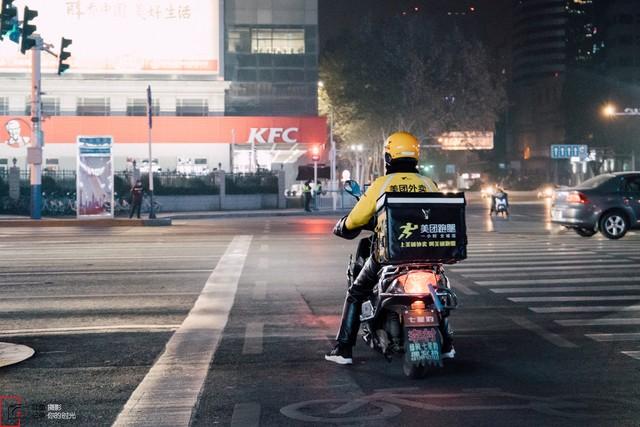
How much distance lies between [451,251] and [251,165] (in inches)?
2122

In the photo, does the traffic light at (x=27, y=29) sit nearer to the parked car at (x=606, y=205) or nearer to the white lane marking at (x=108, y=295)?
the white lane marking at (x=108, y=295)

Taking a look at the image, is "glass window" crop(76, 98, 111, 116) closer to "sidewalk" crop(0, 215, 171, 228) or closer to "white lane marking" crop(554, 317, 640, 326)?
"sidewalk" crop(0, 215, 171, 228)

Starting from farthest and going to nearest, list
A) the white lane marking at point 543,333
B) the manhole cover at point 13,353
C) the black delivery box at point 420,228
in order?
the white lane marking at point 543,333 < the manhole cover at point 13,353 < the black delivery box at point 420,228

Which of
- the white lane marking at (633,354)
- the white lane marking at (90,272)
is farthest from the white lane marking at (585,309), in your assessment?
the white lane marking at (90,272)

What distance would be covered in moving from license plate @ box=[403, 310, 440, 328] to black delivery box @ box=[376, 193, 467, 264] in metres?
0.42

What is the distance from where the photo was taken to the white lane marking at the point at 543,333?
920cm

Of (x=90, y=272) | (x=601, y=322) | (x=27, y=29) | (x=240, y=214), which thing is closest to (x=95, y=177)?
(x=240, y=214)

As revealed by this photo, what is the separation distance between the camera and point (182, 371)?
798 cm

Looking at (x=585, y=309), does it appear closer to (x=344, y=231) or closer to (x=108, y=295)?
(x=344, y=231)

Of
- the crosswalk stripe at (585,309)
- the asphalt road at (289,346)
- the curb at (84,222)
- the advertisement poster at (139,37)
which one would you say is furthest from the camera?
the advertisement poster at (139,37)

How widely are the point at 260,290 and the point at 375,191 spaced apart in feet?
20.4

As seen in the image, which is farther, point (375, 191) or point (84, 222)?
point (84, 222)

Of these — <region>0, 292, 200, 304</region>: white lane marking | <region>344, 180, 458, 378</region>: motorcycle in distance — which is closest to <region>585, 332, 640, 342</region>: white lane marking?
<region>344, 180, 458, 378</region>: motorcycle in distance

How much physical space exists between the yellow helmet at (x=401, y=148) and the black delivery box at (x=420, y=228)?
58cm
